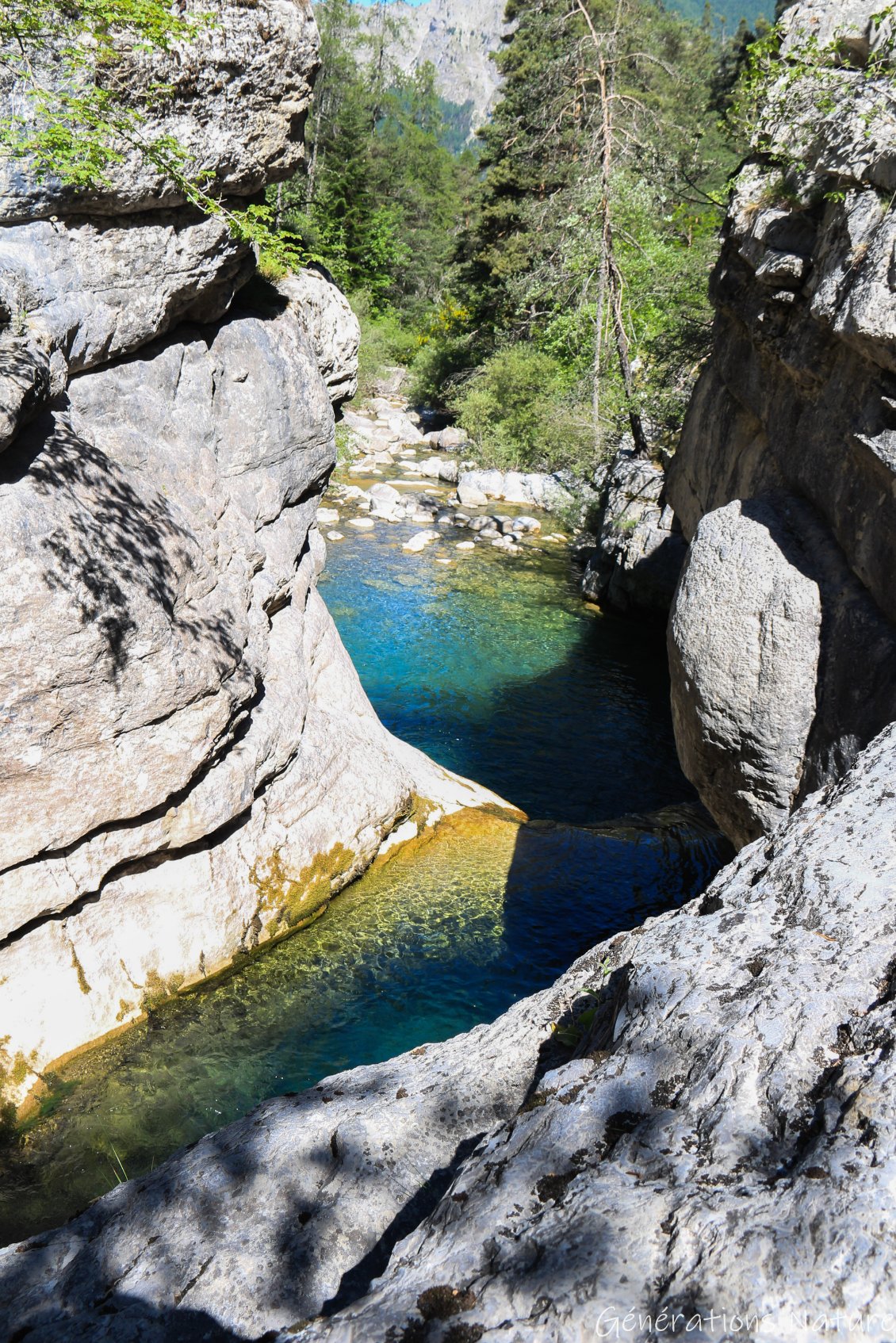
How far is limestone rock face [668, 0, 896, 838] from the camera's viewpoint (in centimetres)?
629

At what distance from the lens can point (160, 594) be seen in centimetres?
695

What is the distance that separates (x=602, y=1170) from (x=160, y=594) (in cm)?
560

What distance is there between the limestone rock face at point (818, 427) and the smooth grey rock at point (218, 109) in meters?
4.27

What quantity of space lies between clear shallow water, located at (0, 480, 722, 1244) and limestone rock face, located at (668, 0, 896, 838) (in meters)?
2.54

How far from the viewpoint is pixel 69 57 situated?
637cm

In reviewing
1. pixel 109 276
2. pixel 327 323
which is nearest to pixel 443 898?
pixel 109 276

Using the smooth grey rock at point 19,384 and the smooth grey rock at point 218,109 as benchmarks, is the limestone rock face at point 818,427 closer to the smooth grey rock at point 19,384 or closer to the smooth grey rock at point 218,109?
the smooth grey rock at point 218,109

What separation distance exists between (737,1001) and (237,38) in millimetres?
8163

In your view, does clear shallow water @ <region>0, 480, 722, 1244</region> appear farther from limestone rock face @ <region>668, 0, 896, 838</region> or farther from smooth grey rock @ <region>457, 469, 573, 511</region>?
smooth grey rock @ <region>457, 469, 573, 511</region>

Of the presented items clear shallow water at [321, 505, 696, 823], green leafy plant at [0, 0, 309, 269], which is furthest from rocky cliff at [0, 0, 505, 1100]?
clear shallow water at [321, 505, 696, 823]

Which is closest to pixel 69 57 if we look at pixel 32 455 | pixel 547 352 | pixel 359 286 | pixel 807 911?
pixel 32 455

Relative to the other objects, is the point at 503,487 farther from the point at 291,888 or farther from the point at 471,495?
the point at 291,888

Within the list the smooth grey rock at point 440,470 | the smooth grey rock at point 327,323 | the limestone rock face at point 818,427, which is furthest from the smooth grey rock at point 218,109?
the smooth grey rock at point 440,470

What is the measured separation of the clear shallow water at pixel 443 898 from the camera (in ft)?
20.8
